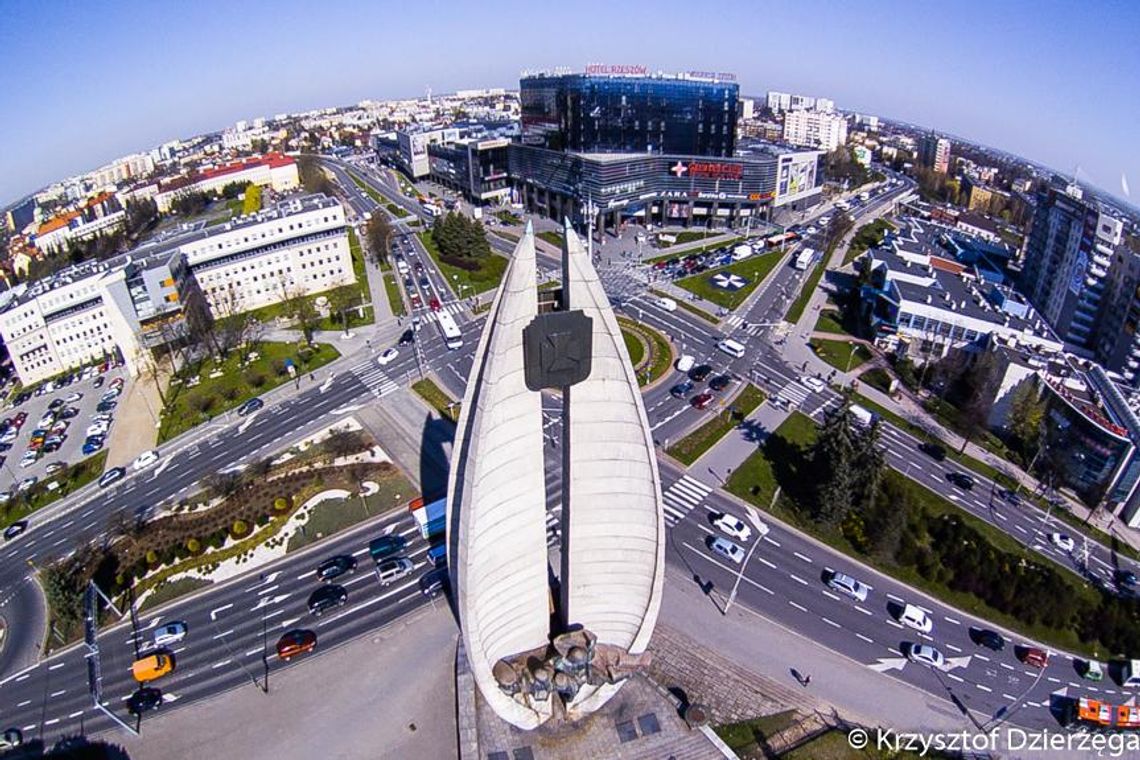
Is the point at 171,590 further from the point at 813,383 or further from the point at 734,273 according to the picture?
the point at 734,273

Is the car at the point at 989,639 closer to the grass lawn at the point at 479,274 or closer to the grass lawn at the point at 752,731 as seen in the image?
the grass lawn at the point at 752,731

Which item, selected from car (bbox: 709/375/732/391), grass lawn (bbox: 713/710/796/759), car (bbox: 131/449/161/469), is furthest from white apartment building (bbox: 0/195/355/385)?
grass lawn (bbox: 713/710/796/759)

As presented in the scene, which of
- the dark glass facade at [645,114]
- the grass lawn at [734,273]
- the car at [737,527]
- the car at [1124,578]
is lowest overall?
the car at [1124,578]

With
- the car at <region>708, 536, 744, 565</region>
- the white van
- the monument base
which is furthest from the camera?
the white van

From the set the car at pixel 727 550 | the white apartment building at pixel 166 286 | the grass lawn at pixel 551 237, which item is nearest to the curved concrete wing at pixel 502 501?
the car at pixel 727 550

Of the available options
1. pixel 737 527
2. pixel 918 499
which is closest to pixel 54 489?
pixel 737 527

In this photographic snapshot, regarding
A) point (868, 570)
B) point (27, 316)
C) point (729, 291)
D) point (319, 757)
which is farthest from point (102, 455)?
point (729, 291)

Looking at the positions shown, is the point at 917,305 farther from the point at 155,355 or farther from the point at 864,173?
the point at 864,173

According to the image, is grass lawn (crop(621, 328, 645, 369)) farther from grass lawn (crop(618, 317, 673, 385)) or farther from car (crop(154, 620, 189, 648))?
car (crop(154, 620, 189, 648))
